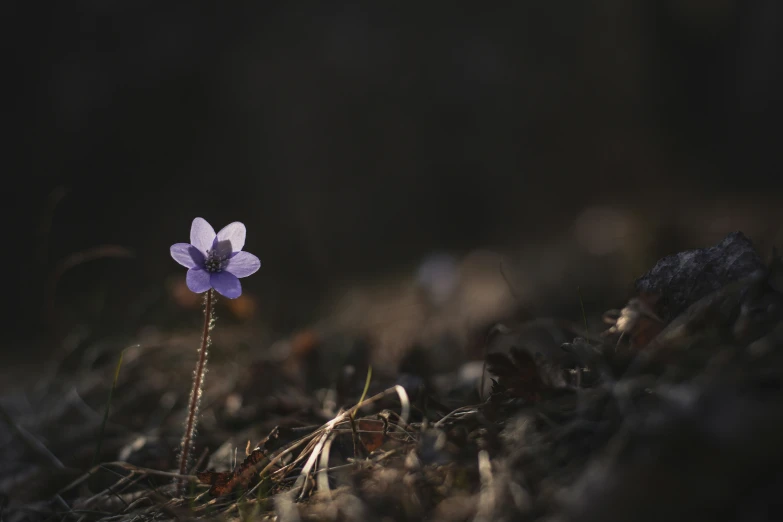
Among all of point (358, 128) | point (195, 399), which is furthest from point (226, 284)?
point (358, 128)

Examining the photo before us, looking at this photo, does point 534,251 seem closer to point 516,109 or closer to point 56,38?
point 516,109

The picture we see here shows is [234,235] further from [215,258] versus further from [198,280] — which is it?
[198,280]

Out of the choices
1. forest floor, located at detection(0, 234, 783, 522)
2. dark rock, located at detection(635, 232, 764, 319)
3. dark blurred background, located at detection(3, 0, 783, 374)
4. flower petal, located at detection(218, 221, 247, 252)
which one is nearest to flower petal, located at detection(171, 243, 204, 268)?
flower petal, located at detection(218, 221, 247, 252)

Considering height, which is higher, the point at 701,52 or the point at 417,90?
the point at 417,90

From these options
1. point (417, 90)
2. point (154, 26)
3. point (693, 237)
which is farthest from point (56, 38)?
point (693, 237)

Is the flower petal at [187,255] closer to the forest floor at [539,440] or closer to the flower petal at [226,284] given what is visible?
the flower petal at [226,284]

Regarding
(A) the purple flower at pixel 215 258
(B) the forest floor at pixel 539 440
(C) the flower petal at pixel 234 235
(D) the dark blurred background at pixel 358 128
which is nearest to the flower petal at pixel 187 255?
(A) the purple flower at pixel 215 258
